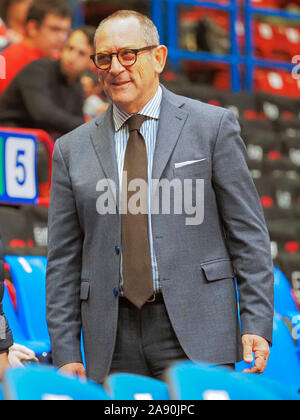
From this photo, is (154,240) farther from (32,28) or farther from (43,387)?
(32,28)

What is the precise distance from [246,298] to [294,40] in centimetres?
722

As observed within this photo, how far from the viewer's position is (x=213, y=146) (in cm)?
247

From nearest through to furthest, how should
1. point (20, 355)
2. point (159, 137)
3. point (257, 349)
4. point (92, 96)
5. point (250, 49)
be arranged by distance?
point (257, 349) < point (159, 137) < point (20, 355) < point (92, 96) < point (250, 49)

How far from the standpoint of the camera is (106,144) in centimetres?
254

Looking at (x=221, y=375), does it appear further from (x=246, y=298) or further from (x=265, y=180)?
(x=265, y=180)

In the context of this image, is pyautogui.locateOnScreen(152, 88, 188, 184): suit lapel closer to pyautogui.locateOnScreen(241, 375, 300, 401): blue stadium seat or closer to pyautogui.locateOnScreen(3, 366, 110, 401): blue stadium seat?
pyautogui.locateOnScreen(241, 375, 300, 401): blue stadium seat

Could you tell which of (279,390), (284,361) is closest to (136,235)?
(279,390)

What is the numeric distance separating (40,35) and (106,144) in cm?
348

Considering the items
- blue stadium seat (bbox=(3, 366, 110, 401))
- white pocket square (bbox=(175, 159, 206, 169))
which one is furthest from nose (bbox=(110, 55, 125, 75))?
blue stadium seat (bbox=(3, 366, 110, 401))

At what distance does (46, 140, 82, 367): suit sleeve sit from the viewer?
2529mm

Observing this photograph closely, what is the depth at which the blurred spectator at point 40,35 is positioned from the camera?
5711 mm

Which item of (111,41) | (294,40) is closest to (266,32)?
(294,40)

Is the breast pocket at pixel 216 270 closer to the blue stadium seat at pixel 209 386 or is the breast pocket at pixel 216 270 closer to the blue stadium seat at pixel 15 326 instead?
the blue stadium seat at pixel 209 386
